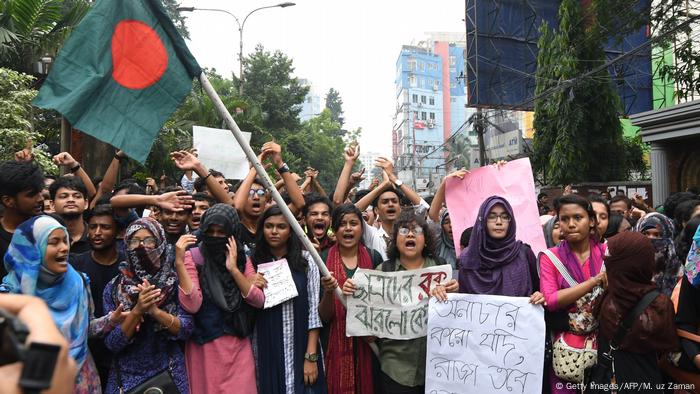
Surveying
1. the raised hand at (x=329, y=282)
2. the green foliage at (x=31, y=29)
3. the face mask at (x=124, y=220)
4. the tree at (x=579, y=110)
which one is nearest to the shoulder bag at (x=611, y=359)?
the raised hand at (x=329, y=282)

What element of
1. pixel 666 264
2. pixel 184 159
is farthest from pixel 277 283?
pixel 666 264

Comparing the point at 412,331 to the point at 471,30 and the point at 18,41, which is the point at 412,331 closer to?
the point at 18,41

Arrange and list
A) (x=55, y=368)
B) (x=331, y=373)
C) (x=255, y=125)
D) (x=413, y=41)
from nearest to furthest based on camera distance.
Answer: (x=55, y=368) < (x=331, y=373) < (x=255, y=125) < (x=413, y=41)

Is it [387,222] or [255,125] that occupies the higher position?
[255,125]

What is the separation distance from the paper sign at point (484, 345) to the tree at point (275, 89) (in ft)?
106

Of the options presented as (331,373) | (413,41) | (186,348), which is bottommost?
(331,373)

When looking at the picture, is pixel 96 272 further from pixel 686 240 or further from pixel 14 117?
pixel 14 117

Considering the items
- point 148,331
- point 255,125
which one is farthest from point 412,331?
point 255,125

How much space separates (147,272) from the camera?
3.08 metres

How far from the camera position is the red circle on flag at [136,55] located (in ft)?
10.6

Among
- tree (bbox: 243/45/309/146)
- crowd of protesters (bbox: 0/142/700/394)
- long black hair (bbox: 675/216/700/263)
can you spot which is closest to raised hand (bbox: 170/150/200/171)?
crowd of protesters (bbox: 0/142/700/394)

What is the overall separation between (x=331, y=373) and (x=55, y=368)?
2589mm

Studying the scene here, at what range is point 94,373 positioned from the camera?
2.85m

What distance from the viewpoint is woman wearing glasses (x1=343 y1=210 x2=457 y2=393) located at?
3367 mm
